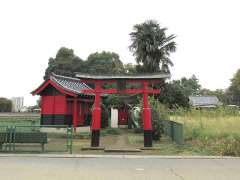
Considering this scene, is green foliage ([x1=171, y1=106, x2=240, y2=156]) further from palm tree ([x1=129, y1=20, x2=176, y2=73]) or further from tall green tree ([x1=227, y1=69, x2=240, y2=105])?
tall green tree ([x1=227, y1=69, x2=240, y2=105])

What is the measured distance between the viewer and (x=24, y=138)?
1562 centimetres

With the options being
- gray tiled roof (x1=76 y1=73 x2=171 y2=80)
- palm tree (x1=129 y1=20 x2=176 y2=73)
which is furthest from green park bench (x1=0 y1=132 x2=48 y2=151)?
palm tree (x1=129 y1=20 x2=176 y2=73)

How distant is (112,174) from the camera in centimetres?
1049

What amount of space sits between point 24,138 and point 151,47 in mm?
35359

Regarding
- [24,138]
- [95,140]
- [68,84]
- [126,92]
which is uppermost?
[68,84]

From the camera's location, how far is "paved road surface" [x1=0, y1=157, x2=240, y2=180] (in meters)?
10.1

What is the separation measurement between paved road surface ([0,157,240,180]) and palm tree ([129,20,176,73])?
35.9 metres

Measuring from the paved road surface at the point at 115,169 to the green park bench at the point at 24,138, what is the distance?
71.0 inches

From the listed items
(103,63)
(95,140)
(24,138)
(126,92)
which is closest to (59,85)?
(126,92)

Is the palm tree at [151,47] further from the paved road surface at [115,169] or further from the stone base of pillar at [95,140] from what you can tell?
the paved road surface at [115,169]

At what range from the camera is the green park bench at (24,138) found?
15531 millimetres

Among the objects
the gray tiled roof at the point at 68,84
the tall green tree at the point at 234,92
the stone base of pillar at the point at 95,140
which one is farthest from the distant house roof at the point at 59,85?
the tall green tree at the point at 234,92

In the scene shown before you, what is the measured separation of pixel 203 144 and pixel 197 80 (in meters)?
101

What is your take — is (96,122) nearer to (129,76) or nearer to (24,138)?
(129,76)
